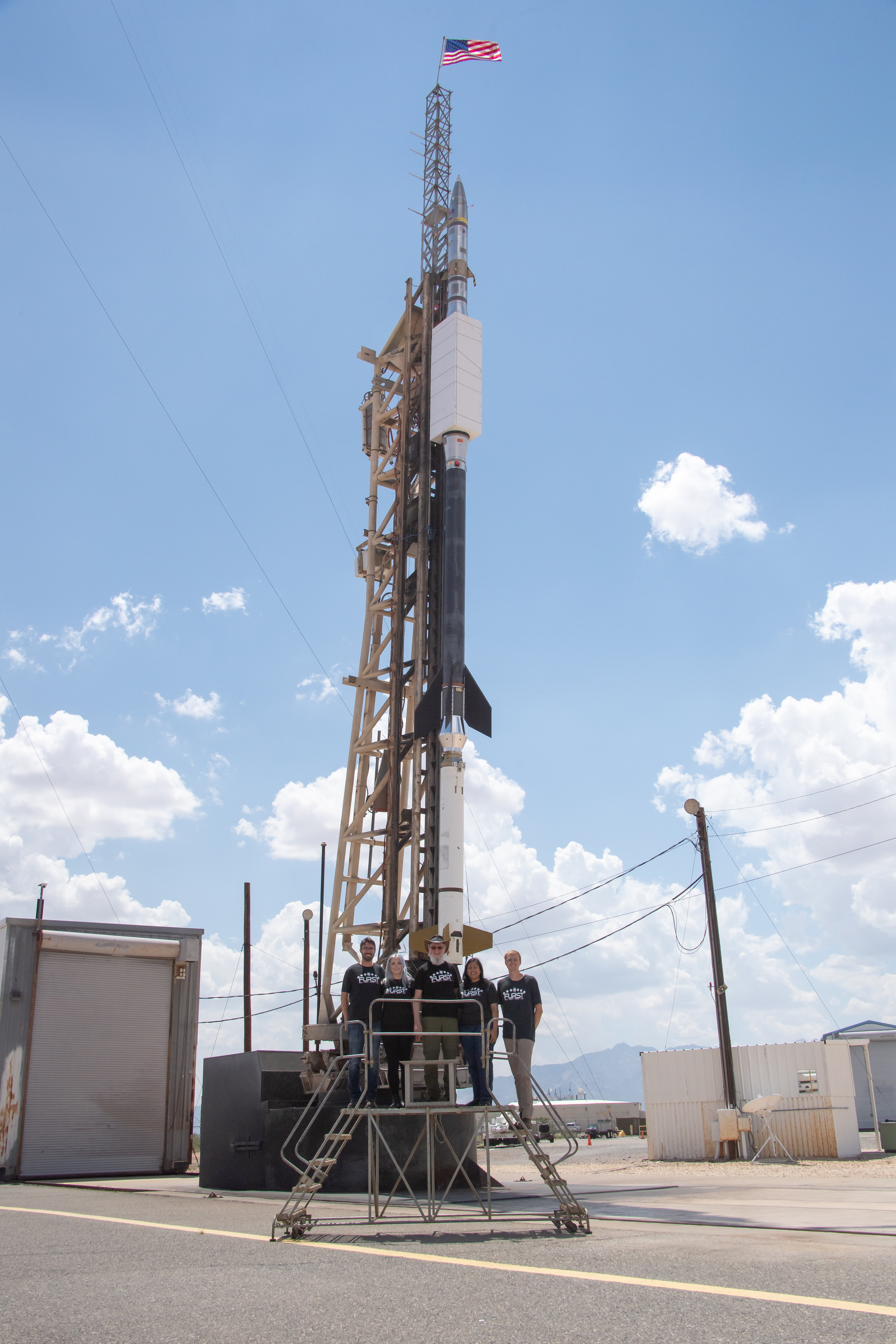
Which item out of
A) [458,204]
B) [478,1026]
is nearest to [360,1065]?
[478,1026]

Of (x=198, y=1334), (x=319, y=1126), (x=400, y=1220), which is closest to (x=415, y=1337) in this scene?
(x=198, y=1334)

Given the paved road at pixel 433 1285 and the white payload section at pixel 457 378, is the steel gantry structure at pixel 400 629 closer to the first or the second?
the white payload section at pixel 457 378

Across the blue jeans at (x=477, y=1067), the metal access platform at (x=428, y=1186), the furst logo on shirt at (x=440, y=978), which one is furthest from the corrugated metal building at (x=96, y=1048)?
the blue jeans at (x=477, y=1067)

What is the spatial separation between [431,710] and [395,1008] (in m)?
9.38

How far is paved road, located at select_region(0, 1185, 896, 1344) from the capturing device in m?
4.20

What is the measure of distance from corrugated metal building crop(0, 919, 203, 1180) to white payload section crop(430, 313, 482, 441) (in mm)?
11508

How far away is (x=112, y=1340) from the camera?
4.15 meters

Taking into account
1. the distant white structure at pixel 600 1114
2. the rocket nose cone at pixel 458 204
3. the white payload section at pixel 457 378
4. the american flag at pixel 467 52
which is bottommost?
the distant white structure at pixel 600 1114

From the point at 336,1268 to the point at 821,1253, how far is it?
2892mm

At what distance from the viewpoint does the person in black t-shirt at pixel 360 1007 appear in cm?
1060

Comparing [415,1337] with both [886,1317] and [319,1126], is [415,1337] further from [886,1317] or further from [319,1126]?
[319,1126]

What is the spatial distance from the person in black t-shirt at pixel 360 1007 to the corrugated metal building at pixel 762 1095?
1347 cm

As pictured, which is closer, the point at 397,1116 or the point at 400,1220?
the point at 400,1220

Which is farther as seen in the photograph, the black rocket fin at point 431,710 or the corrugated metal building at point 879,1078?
the corrugated metal building at point 879,1078
